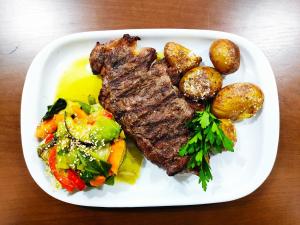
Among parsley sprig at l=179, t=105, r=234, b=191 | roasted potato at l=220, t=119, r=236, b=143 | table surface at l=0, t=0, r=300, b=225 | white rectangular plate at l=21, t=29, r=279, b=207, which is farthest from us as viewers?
table surface at l=0, t=0, r=300, b=225

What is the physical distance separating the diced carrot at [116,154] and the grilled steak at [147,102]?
3.9 inches

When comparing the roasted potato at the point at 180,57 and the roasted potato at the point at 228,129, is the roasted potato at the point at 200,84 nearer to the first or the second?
the roasted potato at the point at 180,57

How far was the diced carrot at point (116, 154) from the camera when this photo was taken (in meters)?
2.46

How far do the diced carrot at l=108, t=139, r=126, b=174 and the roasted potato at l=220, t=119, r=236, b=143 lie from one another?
697 millimetres

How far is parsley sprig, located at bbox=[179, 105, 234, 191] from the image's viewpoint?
7.80 feet

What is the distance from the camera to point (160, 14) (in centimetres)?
289

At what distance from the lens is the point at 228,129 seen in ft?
8.18

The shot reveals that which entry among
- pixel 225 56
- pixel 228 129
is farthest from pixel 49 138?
pixel 225 56

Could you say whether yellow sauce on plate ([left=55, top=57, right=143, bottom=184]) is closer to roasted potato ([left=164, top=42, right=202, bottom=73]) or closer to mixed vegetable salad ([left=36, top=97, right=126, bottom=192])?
mixed vegetable salad ([left=36, top=97, right=126, bottom=192])

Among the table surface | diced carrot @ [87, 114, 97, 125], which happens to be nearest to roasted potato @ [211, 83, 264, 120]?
the table surface

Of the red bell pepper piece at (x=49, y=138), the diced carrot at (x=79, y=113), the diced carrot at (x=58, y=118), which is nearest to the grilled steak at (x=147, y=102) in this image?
the diced carrot at (x=79, y=113)

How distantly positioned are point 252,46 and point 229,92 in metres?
0.46

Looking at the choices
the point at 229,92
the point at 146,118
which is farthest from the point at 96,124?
the point at 229,92

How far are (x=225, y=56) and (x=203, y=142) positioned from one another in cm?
62
